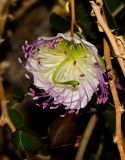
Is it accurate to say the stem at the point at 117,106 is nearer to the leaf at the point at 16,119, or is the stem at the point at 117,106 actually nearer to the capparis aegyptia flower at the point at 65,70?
the capparis aegyptia flower at the point at 65,70

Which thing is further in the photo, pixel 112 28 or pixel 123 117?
pixel 123 117

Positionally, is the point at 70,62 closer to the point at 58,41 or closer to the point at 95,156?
the point at 58,41

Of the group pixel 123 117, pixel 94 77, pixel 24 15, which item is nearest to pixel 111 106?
pixel 123 117

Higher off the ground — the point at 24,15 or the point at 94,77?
the point at 24,15

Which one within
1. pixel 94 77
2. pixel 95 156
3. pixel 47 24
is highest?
pixel 47 24

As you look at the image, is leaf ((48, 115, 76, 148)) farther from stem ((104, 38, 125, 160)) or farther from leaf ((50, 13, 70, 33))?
leaf ((50, 13, 70, 33))

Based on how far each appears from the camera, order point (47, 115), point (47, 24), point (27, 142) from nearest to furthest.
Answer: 1. point (27, 142)
2. point (47, 115)
3. point (47, 24)

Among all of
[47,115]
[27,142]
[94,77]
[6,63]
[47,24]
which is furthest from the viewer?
[47,24]

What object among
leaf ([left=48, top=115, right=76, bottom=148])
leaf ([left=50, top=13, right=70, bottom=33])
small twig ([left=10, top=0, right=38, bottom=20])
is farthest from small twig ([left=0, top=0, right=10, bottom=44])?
leaf ([left=48, top=115, right=76, bottom=148])
